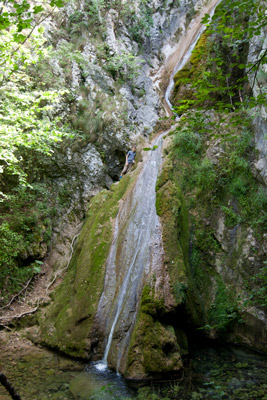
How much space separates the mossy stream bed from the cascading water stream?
2.11 ft

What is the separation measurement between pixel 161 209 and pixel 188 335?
10.0ft

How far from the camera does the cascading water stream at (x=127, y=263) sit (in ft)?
18.7

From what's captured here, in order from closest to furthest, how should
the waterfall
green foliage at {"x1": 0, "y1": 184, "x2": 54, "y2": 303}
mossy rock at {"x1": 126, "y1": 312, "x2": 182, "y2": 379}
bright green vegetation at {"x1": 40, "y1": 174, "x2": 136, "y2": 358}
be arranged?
1. mossy rock at {"x1": 126, "y1": 312, "x2": 182, "y2": 379}
2. the waterfall
3. bright green vegetation at {"x1": 40, "y1": 174, "x2": 136, "y2": 358}
4. green foliage at {"x1": 0, "y1": 184, "x2": 54, "y2": 303}

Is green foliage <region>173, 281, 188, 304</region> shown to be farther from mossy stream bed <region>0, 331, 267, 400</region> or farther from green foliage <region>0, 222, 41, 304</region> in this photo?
green foliage <region>0, 222, 41, 304</region>

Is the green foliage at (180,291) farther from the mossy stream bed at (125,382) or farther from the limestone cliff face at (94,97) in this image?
the limestone cliff face at (94,97)

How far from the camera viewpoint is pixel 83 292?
22.1 feet

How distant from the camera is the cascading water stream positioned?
5.71 metres

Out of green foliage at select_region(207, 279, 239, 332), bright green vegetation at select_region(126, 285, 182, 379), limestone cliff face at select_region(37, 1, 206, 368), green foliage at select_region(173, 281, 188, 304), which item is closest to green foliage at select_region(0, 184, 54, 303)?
limestone cliff face at select_region(37, 1, 206, 368)

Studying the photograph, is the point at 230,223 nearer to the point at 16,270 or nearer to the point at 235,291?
the point at 235,291

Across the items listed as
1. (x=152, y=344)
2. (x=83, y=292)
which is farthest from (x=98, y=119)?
(x=152, y=344)

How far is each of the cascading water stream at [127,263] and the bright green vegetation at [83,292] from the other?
24 centimetres

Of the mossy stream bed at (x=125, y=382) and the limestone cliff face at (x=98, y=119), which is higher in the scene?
the limestone cliff face at (x=98, y=119)

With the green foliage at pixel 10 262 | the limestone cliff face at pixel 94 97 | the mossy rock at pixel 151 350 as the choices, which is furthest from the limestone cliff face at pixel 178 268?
the green foliage at pixel 10 262

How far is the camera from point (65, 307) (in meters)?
6.92
